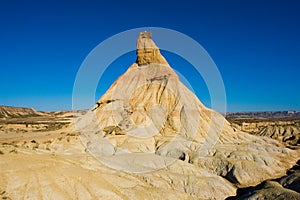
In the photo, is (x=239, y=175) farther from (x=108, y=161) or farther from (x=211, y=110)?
(x=211, y=110)

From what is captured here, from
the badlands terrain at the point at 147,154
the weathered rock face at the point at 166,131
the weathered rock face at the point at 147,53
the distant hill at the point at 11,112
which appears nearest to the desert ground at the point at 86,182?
the badlands terrain at the point at 147,154

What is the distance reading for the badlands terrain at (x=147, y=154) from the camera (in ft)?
105

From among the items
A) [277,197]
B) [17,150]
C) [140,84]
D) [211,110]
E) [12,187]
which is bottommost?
[277,197]

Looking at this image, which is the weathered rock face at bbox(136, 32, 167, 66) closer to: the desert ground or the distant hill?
the desert ground

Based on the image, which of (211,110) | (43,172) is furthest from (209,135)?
(43,172)

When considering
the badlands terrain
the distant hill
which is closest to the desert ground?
the badlands terrain

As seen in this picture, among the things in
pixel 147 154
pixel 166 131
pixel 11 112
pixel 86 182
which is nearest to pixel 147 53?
pixel 166 131

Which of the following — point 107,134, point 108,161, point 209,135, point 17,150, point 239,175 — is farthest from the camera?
point 209,135

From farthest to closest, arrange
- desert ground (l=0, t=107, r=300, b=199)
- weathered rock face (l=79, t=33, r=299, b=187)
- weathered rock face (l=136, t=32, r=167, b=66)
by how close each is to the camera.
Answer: weathered rock face (l=136, t=32, r=167, b=66), weathered rock face (l=79, t=33, r=299, b=187), desert ground (l=0, t=107, r=300, b=199)

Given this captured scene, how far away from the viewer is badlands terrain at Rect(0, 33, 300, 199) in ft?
105

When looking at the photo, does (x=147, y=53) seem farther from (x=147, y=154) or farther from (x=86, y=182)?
(x=86, y=182)

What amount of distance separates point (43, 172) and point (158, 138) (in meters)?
38.4

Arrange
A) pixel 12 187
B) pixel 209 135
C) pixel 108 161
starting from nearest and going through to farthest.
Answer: pixel 12 187 → pixel 108 161 → pixel 209 135

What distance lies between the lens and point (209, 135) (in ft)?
242
